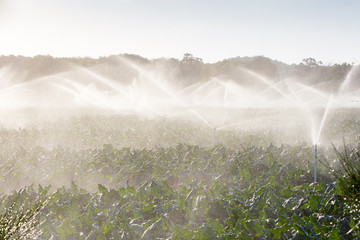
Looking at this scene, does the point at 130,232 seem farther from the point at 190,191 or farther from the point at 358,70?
the point at 358,70

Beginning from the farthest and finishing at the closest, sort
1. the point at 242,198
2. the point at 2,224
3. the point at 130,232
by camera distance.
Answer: the point at 242,198
the point at 130,232
the point at 2,224

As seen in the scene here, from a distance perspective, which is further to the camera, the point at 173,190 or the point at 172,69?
the point at 172,69

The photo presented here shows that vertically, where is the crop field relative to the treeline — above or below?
below

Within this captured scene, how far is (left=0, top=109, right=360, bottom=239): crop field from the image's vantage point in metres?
4.91

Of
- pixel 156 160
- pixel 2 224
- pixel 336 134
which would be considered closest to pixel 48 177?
pixel 156 160

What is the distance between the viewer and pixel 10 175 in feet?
34.1

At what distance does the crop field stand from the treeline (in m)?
40.7

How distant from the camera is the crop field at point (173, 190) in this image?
4910 millimetres

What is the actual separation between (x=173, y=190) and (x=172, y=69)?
62382 millimetres

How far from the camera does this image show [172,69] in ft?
230

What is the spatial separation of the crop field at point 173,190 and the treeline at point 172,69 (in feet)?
134

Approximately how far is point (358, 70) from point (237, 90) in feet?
81.6

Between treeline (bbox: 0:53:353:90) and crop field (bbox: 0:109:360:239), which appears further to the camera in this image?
treeline (bbox: 0:53:353:90)

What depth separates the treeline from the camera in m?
56.2
